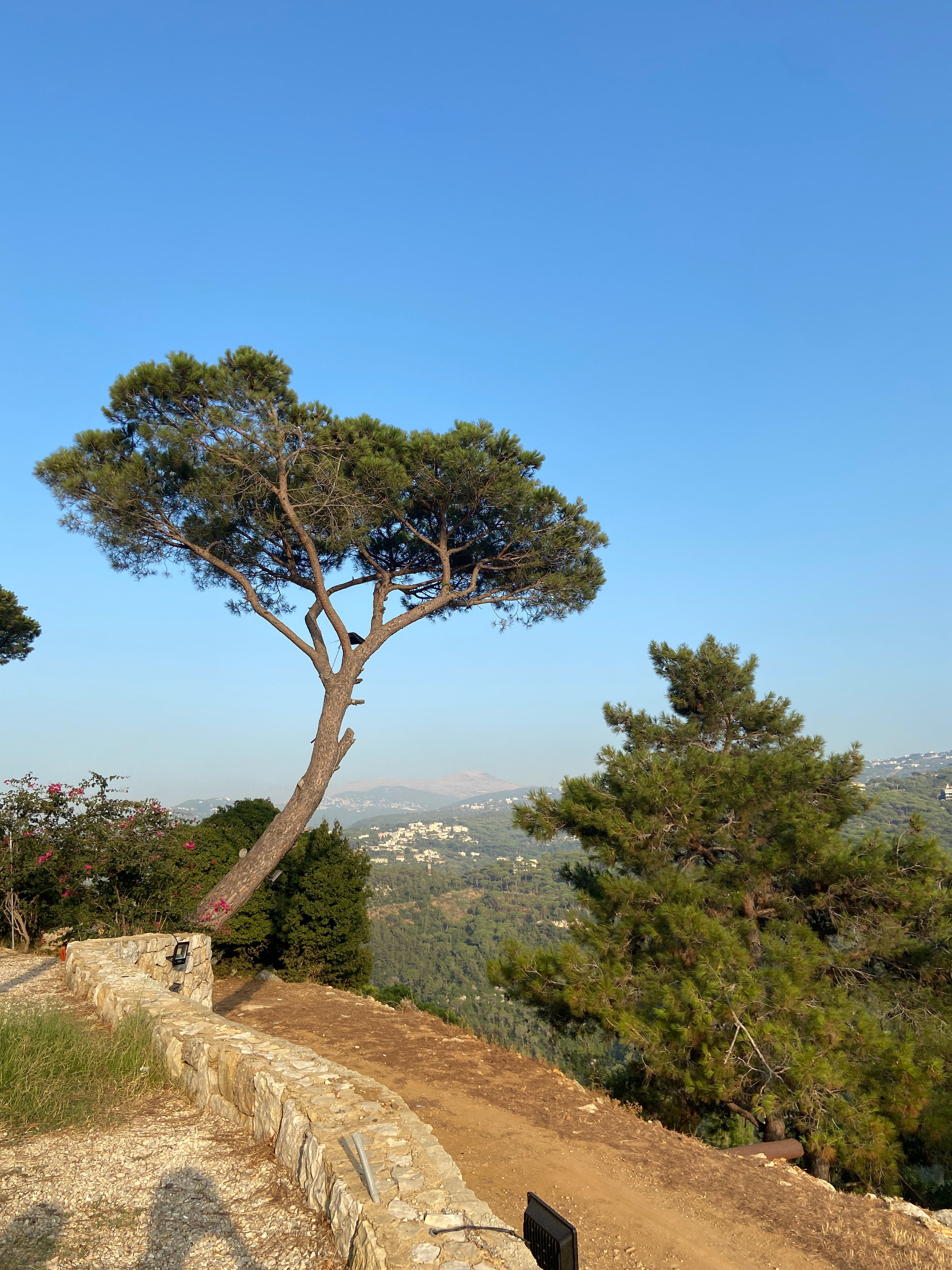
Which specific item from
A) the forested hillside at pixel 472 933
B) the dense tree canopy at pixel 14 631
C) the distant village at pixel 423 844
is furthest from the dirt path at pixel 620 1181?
the distant village at pixel 423 844

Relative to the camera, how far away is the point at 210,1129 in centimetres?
404

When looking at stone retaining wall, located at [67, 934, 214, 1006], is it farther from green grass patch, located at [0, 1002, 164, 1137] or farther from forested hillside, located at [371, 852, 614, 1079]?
forested hillside, located at [371, 852, 614, 1079]

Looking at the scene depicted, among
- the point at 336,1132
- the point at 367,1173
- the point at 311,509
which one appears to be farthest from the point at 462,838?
the point at 367,1173

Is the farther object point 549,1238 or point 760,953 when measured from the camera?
point 760,953

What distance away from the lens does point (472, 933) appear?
1781 inches

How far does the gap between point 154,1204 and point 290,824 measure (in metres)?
6.31

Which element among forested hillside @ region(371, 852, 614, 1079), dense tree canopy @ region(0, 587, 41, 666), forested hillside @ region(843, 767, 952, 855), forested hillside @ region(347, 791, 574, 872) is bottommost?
forested hillside @ region(347, 791, 574, 872)

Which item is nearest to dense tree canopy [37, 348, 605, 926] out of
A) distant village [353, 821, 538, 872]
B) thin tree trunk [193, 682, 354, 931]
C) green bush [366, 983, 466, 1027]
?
thin tree trunk [193, 682, 354, 931]

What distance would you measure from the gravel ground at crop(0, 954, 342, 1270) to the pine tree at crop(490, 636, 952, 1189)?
5.02 m

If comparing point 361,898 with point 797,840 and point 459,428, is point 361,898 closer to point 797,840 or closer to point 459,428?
point 797,840

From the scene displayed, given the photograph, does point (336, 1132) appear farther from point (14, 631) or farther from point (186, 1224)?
point (14, 631)

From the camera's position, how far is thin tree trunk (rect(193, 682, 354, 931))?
895cm

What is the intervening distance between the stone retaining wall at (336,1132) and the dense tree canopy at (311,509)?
14.0ft

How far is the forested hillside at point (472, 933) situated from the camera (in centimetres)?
1032
